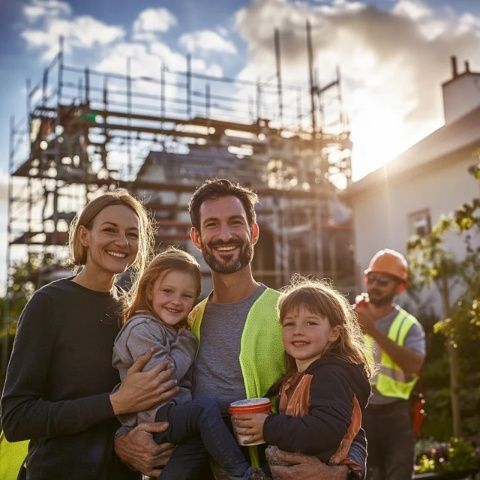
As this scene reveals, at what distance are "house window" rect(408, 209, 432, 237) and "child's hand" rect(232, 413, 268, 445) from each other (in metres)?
14.0

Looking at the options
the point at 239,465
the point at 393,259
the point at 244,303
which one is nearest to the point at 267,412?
the point at 239,465

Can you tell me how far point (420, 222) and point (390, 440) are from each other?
1207cm

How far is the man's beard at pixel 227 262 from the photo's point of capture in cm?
310

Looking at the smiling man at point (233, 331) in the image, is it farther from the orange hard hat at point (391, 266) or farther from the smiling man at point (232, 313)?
the orange hard hat at point (391, 266)

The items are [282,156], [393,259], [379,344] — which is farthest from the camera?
[282,156]

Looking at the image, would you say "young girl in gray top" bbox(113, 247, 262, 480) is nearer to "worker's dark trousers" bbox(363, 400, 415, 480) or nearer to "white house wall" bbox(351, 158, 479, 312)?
"worker's dark trousers" bbox(363, 400, 415, 480)

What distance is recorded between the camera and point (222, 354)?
2.93 meters

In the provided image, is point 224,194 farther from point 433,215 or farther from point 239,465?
point 433,215

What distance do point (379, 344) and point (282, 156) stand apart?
17.7m

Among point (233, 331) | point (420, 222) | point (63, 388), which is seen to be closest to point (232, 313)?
point (233, 331)

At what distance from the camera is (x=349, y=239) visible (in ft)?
78.2

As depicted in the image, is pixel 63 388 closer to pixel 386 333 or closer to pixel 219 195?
pixel 219 195

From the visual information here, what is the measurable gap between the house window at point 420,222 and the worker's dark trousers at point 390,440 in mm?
11244

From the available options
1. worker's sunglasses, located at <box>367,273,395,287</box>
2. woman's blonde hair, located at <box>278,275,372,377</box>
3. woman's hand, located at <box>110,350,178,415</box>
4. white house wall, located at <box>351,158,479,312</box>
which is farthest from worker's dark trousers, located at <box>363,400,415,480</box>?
white house wall, located at <box>351,158,479,312</box>
